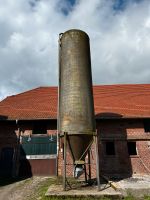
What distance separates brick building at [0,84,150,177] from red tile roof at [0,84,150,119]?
0.06m

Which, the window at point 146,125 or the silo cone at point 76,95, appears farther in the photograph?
the window at point 146,125

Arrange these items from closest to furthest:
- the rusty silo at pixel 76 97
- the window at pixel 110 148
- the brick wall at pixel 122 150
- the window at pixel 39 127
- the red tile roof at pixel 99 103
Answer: the rusty silo at pixel 76 97, the brick wall at pixel 122 150, the window at pixel 110 148, the window at pixel 39 127, the red tile roof at pixel 99 103

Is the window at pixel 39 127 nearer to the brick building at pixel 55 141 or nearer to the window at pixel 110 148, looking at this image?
the brick building at pixel 55 141

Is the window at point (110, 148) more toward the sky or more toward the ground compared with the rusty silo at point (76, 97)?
more toward the ground

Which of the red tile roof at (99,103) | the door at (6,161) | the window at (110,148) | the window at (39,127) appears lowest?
the door at (6,161)

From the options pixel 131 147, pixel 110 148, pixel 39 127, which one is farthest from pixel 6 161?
pixel 131 147

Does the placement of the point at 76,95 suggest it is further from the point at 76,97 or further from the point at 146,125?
the point at 146,125

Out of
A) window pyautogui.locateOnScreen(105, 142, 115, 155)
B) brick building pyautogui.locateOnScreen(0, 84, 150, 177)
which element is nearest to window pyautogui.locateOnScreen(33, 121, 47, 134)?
brick building pyautogui.locateOnScreen(0, 84, 150, 177)

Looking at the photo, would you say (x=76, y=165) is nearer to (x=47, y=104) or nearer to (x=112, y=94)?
(x=47, y=104)

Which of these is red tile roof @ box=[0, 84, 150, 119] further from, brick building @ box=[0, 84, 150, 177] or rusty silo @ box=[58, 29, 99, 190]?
rusty silo @ box=[58, 29, 99, 190]

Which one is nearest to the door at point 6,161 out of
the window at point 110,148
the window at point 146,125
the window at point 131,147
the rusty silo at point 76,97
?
the rusty silo at point 76,97

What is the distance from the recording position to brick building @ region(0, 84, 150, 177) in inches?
502

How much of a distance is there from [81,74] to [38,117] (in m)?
5.07

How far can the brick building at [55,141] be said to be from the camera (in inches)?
502
